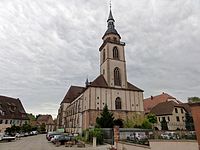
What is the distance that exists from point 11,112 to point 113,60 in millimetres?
32895

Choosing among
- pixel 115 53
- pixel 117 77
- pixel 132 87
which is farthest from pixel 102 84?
pixel 115 53

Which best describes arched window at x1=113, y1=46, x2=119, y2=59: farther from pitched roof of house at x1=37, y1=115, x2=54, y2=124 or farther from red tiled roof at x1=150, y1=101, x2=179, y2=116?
pitched roof of house at x1=37, y1=115, x2=54, y2=124

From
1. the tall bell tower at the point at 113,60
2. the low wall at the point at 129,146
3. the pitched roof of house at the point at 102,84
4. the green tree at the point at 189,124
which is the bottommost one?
the low wall at the point at 129,146

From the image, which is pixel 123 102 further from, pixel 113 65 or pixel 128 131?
pixel 128 131

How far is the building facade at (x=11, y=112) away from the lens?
155 ft

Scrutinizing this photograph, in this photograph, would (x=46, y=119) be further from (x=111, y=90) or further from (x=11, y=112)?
(x=111, y=90)

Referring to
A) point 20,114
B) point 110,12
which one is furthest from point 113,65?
point 20,114

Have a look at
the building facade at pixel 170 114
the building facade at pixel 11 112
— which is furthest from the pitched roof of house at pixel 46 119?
the building facade at pixel 170 114

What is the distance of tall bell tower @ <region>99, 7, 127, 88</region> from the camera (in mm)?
39719

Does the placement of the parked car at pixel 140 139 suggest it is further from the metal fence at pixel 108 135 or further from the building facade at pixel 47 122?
the building facade at pixel 47 122

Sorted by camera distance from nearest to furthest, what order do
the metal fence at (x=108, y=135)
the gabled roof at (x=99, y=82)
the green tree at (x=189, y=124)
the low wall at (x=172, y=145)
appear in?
the low wall at (x=172, y=145) < the green tree at (x=189, y=124) < the metal fence at (x=108, y=135) < the gabled roof at (x=99, y=82)

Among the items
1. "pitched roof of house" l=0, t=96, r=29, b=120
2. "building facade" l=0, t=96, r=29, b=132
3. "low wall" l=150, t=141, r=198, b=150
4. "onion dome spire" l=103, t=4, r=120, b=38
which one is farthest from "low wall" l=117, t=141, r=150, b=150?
"pitched roof of house" l=0, t=96, r=29, b=120

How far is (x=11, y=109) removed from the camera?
52469 mm

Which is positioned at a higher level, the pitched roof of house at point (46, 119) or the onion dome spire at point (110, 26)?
the onion dome spire at point (110, 26)
